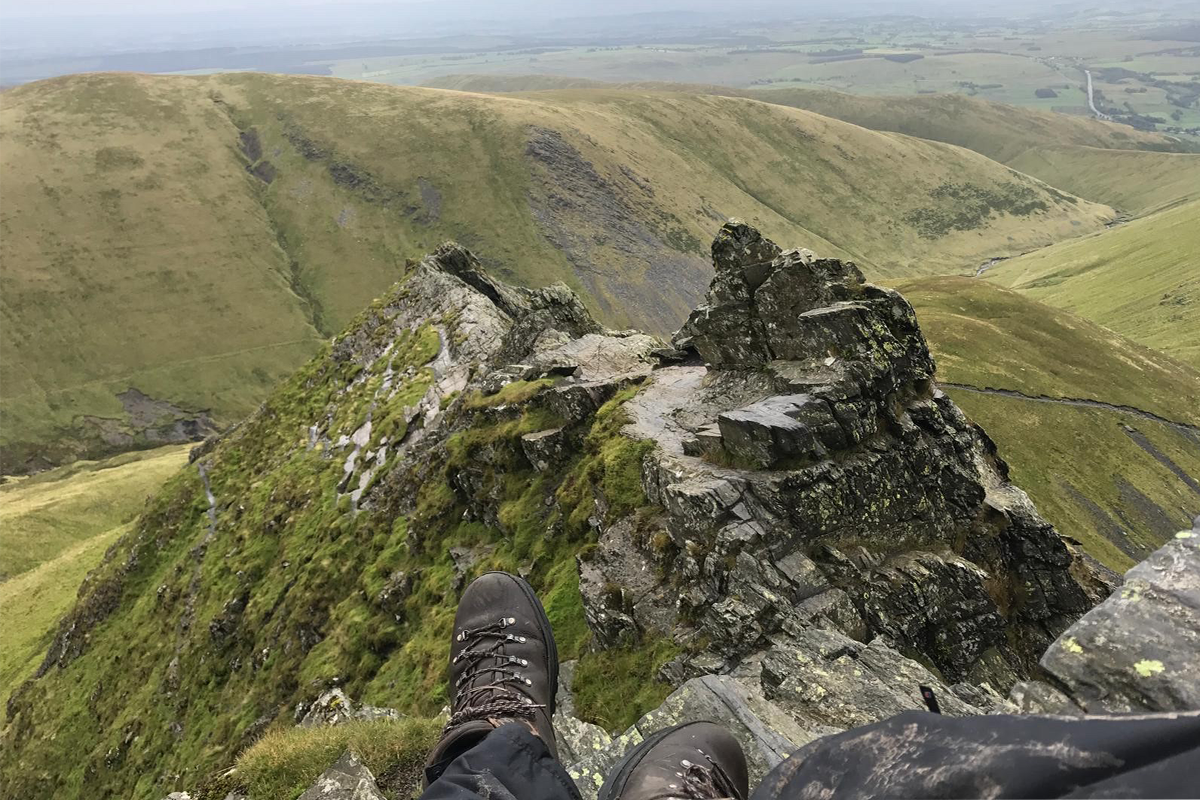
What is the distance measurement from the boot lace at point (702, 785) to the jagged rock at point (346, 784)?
5.46m

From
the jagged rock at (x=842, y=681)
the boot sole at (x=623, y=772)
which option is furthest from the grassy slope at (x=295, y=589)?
the boot sole at (x=623, y=772)

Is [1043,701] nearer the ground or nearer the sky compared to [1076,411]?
nearer the sky

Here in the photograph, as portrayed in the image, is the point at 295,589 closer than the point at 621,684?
No

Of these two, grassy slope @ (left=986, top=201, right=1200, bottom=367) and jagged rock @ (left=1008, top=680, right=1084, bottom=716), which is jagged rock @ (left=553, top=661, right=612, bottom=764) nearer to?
jagged rock @ (left=1008, top=680, right=1084, bottom=716)

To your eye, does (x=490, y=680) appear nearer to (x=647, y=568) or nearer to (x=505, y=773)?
(x=505, y=773)

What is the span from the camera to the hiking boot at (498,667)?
28.8 feet

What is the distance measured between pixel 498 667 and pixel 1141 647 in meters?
8.75

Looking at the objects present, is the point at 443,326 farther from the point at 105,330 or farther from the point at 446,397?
the point at 105,330

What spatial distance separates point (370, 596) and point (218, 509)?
28830 mm

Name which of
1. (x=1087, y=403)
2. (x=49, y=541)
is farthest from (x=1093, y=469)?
(x=49, y=541)

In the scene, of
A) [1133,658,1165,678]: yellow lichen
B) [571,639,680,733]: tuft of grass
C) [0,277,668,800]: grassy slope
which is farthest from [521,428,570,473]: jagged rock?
[1133,658,1165,678]: yellow lichen

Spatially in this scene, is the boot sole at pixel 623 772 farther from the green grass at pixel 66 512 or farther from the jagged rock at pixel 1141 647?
the green grass at pixel 66 512

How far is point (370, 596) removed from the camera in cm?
3011

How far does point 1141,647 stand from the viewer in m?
4.70
